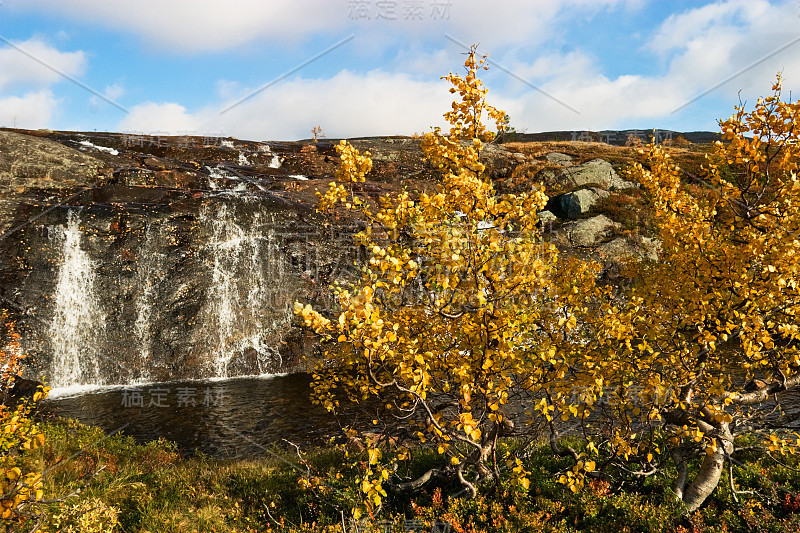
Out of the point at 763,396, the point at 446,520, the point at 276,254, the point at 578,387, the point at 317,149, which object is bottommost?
the point at 446,520

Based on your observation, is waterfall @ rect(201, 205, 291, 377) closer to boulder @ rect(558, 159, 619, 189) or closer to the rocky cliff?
the rocky cliff

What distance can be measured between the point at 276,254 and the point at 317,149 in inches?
694

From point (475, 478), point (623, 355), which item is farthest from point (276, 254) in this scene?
point (623, 355)

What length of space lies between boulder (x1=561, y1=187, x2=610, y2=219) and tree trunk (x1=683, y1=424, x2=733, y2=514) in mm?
24337

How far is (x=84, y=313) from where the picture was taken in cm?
2083

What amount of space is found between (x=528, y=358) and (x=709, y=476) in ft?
13.4

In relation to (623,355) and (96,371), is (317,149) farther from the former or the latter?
(623,355)

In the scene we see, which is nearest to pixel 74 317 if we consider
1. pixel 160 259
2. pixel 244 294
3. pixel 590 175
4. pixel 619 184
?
pixel 160 259

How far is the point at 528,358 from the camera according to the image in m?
5.81

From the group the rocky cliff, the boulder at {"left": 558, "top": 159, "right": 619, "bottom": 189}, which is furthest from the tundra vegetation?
the boulder at {"left": 558, "top": 159, "right": 619, "bottom": 189}

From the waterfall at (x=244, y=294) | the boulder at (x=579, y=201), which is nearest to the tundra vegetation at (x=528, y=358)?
the waterfall at (x=244, y=294)

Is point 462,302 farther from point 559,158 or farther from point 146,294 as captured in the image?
point 559,158

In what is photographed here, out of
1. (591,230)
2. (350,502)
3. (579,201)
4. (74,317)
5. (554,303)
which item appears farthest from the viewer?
(579,201)

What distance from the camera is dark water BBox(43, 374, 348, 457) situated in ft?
46.4
